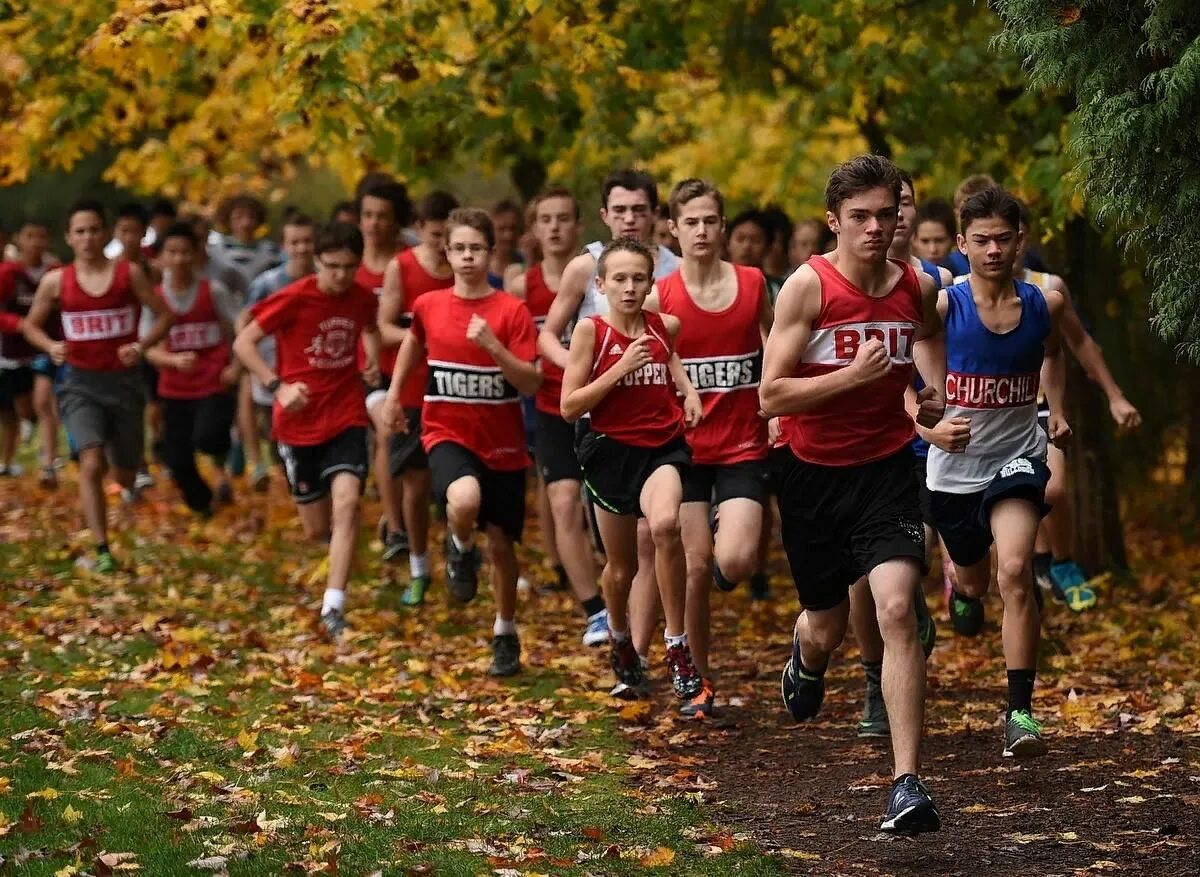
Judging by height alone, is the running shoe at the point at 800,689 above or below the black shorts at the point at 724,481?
below

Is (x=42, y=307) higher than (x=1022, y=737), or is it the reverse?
(x=42, y=307)

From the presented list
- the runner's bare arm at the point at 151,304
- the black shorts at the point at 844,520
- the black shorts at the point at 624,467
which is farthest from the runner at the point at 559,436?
the runner's bare arm at the point at 151,304

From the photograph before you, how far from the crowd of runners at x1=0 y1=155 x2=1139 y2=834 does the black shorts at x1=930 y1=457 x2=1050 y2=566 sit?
2cm

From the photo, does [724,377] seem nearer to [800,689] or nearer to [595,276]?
[595,276]

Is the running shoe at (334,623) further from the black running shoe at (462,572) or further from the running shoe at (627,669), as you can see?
the running shoe at (627,669)

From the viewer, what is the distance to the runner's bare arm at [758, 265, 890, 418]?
22.5 feet

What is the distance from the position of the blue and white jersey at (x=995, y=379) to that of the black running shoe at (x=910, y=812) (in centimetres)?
205

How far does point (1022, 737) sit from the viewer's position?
24.1 feet

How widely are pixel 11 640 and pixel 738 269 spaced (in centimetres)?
466

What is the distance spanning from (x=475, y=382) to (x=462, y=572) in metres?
1.12

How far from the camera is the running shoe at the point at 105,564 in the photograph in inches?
513

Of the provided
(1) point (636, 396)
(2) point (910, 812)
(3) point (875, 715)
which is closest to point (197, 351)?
(1) point (636, 396)

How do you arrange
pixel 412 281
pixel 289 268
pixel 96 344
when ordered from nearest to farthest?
1. pixel 412 281
2. pixel 96 344
3. pixel 289 268

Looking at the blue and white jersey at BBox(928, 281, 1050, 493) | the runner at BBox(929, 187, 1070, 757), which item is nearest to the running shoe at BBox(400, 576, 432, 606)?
the runner at BBox(929, 187, 1070, 757)
